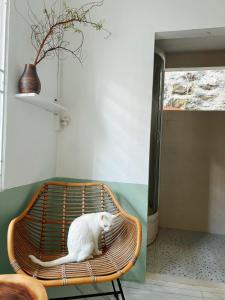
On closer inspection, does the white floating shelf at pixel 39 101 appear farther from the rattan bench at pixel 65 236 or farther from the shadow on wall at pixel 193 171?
the shadow on wall at pixel 193 171

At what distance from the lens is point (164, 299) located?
154 cm

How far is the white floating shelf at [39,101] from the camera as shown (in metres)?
1.34

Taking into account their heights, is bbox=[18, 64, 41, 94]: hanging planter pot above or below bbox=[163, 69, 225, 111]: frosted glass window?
below

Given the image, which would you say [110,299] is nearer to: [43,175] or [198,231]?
[43,175]

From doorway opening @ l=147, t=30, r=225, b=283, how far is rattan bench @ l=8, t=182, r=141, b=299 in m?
1.09

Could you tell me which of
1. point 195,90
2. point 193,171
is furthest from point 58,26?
point 193,171

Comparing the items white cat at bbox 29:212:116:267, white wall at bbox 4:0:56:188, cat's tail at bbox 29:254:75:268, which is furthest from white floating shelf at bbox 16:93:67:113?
cat's tail at bbox 29:254:75:268

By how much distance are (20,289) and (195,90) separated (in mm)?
2928

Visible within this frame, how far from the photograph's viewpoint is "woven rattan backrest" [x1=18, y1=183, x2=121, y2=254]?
150 cm

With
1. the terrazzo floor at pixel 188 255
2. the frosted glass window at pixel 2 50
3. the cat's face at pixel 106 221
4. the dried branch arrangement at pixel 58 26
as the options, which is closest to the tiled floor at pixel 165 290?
the terrazzo floor at pixel 188 255

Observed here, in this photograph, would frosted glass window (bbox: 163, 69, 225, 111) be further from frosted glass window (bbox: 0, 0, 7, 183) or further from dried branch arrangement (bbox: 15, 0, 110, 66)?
frosted glass window (bbox: 0, 0, 7, 183)

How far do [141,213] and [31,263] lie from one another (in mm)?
824

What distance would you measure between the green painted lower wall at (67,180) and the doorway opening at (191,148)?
2.82 ft

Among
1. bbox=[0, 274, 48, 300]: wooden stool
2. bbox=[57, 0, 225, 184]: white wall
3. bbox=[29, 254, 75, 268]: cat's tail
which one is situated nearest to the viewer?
bbox=[0, 274, 48, 300]: wooden stool
